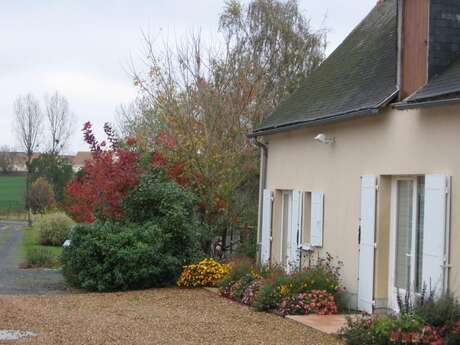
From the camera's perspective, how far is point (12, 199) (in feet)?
200

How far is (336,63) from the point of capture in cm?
1538

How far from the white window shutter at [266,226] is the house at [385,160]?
0.72 meters

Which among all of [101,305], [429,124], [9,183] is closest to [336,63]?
[429,124]

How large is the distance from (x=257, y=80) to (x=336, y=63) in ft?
22.1

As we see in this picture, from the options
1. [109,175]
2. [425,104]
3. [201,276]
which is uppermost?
[425,104]

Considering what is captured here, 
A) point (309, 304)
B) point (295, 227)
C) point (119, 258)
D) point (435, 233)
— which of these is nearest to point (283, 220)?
point (295, 227)

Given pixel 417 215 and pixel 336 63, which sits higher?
pixel 336 63

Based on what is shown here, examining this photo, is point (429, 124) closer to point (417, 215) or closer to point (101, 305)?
point (417, 215)

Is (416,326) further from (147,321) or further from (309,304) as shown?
(147,321)

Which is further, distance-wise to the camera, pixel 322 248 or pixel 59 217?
pixel 59 217

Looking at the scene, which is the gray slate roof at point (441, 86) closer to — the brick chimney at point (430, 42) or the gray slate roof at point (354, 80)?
the brick chimney at point (430, 42)

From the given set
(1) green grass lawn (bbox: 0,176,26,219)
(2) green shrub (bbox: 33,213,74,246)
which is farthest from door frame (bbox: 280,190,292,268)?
(1) green grass lawn (bbox: 0,176,26,219)

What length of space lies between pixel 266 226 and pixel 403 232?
5204mm

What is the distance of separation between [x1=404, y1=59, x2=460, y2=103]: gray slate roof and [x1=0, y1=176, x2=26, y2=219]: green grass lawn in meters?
49.8
